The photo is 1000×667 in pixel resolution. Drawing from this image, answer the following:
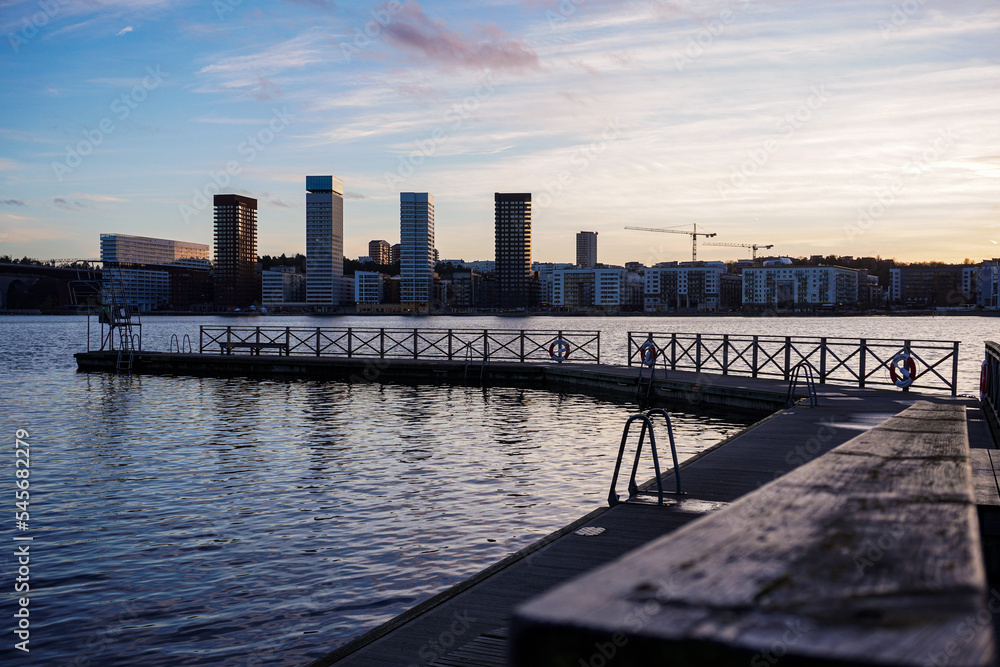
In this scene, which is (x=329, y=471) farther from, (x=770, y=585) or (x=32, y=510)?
(x=770, y=585)

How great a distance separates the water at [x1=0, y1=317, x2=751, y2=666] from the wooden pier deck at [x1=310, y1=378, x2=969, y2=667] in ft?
5.96

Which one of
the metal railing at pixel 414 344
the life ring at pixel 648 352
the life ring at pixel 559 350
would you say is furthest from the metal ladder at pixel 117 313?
the life ring at pixel 648 352

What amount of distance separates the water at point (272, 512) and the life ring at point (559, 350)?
900 cm

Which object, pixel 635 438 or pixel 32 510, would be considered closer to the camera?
pixel 32 510

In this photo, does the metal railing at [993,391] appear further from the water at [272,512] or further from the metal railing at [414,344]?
the metal railing at [414,344]

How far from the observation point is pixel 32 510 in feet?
41.0

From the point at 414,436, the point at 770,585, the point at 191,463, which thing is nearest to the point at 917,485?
the point at 770,585

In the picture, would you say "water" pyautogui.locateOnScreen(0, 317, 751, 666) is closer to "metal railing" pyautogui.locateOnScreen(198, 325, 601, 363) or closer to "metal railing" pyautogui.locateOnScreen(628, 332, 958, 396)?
"metal railing" pyautogui.locateOnScreen(628, 332, 958, 396)

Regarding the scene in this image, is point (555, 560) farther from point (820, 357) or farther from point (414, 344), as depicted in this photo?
point (414, 344)

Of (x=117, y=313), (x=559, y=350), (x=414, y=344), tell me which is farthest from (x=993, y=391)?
(x=117, y=313)

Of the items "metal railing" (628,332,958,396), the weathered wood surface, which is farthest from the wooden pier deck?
"metal railing" (628,332,958,396)

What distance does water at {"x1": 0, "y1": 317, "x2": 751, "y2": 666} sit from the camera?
8086mm

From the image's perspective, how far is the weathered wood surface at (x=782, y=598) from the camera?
0.94 meters

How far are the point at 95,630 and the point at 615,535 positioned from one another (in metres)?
5.62
